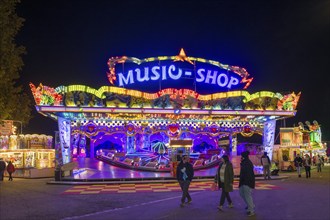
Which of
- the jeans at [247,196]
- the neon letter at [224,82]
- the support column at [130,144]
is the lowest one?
the jeans at [247,196]

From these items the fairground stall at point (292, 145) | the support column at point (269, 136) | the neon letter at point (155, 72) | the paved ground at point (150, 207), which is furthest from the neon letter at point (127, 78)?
the fairground stall at point (292, 145)

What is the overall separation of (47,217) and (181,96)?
56.9 feet

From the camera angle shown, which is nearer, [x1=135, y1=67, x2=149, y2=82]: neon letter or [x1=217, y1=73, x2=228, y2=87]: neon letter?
[x1=135, y1=67, x2=149, y2=82]: neon letter

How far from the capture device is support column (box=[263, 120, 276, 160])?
28531mm

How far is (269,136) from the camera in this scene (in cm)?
2912

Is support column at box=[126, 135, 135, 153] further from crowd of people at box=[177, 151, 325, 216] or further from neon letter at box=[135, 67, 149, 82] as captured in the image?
crowd of people at box=[177, 151, 325, 216]

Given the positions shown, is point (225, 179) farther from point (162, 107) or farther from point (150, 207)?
point (162, 107)

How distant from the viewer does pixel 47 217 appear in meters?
10.1

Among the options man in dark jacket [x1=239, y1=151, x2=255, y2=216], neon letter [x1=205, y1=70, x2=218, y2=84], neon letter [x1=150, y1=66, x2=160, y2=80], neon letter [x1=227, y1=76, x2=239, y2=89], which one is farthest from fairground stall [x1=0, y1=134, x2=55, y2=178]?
man in dark jacket [x1=239, y1=151, x2=255, y2=216]

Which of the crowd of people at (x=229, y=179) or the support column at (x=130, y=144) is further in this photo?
the support column at (x=130, y=144)

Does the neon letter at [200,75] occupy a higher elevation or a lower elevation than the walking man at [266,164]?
higher

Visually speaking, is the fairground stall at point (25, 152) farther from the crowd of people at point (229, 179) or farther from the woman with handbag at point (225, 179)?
the woman with handbag at point (225, 179)

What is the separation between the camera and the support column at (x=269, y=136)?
28531 mm

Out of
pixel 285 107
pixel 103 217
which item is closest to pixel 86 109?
pixel 285 107
